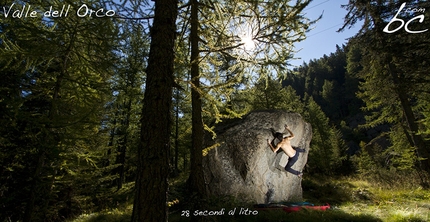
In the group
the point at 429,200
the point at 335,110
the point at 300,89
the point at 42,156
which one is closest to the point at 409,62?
the point at 429,200

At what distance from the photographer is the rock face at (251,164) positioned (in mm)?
9602

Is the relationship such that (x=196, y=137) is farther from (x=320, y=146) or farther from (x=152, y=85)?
(x=320, y=146)

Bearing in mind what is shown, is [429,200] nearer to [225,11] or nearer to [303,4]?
[303,4]

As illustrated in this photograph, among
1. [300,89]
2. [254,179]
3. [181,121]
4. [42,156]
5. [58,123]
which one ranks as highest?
[300,89]

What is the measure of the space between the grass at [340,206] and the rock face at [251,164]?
4.22 ft

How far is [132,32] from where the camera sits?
4.83 m

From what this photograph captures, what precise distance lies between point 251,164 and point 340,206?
16.8ft

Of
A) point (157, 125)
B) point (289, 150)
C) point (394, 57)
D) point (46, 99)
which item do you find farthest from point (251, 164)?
point (394, 57)

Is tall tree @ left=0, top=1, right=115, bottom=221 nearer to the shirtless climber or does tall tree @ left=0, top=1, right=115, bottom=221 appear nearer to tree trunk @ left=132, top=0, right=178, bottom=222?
tree trunk @ left=132, top=0, right=178, bottom=222

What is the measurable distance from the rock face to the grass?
4.22ft

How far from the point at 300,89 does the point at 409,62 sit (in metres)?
92.8

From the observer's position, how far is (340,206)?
10250mm

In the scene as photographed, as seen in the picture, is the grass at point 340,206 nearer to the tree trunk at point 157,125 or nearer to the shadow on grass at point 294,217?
the shadow on grass at point 294,217

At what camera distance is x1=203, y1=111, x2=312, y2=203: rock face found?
960 cm
